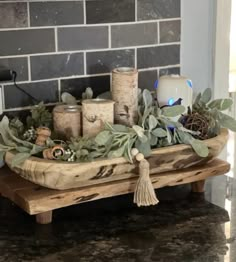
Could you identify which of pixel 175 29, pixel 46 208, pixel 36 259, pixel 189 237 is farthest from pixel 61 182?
pixel 175 29

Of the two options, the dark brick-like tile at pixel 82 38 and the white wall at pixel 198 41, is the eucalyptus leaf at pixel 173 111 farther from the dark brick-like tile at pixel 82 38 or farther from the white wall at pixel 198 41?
the white wall at pixel 198 41

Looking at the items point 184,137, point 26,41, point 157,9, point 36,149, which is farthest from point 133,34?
point 36,149

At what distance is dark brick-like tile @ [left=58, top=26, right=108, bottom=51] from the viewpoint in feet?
5.31

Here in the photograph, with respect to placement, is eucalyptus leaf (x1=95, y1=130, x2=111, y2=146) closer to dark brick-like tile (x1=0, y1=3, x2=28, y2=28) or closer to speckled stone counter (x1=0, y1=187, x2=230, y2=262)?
speckled stone counter (x1=0, y1=187, x2=230, y2=262)

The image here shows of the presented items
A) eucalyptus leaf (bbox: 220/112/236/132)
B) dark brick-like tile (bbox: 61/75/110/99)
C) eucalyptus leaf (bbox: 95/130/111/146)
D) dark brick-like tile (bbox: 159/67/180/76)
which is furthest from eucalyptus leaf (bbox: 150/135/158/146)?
dark brick-like tile (bbox: 159/67/180/76)

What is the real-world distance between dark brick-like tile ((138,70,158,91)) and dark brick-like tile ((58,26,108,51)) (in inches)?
6.1

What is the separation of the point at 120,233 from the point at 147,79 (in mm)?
606

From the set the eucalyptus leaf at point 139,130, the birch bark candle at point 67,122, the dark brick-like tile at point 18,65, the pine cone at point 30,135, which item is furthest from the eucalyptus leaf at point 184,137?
the dark brick-like tile at point 18,65

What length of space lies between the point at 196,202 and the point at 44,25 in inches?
23.5

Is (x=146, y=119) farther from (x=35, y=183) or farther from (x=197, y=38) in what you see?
(x=197, y=38)

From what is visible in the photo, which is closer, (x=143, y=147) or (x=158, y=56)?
(x=143, y=147)

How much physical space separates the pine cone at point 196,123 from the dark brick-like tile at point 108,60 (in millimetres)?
331

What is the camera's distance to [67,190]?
1.33 m

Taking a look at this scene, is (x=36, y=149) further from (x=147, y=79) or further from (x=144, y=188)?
(x=147, y=79)
